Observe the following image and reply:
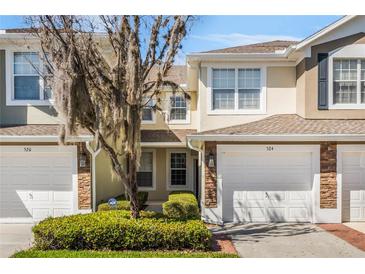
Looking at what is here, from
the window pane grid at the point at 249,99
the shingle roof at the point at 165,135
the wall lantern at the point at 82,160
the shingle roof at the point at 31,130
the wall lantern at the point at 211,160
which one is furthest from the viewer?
the shingle roof at the point at 165,135

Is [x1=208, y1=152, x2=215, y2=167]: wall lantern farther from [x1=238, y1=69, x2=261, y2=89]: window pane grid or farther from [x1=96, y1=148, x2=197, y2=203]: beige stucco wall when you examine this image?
[x1=96, y1=148, x2=197, y2=203]: beige stucco wall

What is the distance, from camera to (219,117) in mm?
12781

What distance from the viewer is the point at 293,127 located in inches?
448

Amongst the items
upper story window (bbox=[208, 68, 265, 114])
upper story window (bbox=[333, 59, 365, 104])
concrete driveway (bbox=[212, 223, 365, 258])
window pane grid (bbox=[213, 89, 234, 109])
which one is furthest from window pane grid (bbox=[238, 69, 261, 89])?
concrete driveway (bbox=[212, 223, 365, 258])

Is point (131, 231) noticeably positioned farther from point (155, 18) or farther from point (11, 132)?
point (11, 132)

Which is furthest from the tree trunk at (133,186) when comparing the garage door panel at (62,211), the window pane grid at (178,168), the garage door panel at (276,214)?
the window pane grid at (178,168)

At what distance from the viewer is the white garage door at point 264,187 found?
11.1 m

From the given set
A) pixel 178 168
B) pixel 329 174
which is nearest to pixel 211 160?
pixel 329 174

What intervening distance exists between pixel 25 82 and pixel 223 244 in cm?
850

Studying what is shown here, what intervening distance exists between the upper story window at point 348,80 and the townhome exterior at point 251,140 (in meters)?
0.03

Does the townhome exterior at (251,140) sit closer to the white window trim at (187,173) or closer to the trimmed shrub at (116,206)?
the trimmed shrub at (116,206)

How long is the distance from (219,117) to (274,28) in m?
3.39

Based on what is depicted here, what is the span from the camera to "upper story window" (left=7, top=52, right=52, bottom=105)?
1226cm
